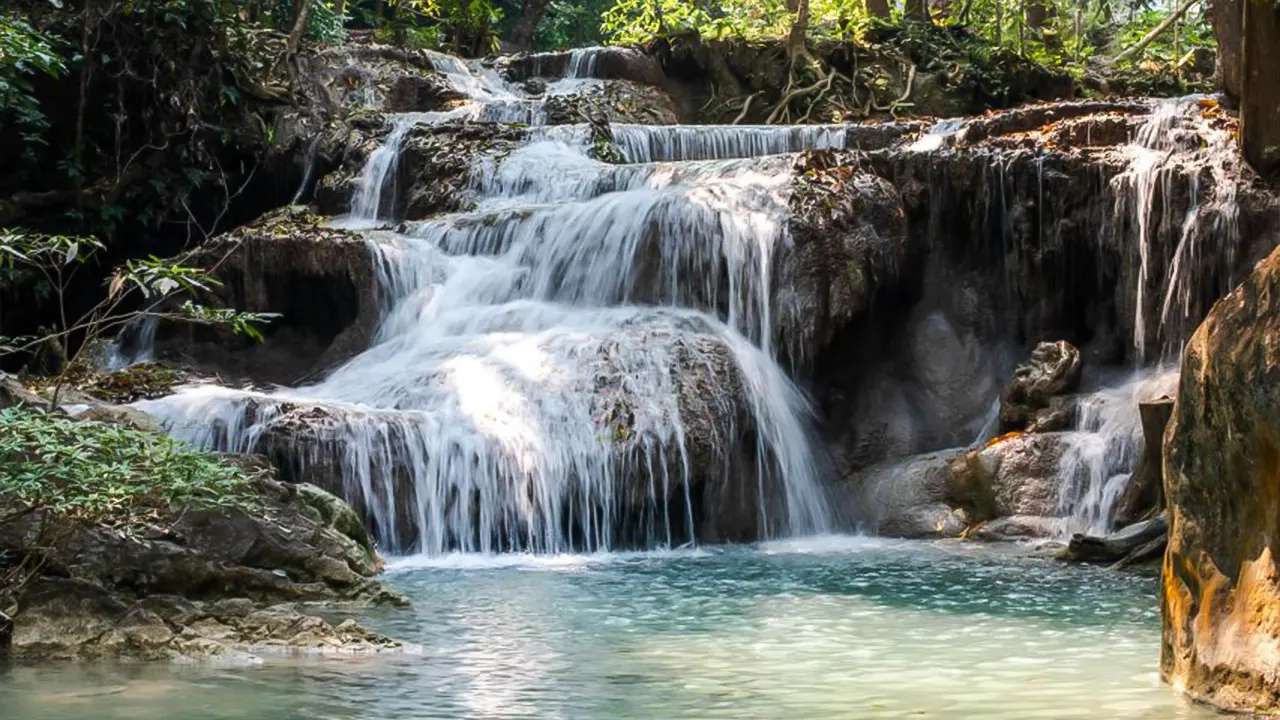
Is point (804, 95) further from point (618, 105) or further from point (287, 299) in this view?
point (287, 299)

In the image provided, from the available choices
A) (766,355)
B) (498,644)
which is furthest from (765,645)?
(766,355)

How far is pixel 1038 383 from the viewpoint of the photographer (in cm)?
1401

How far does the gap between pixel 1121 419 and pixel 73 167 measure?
39.1 feet

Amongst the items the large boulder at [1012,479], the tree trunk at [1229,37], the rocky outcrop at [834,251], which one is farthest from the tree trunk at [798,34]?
the large boulder at [1012,479]

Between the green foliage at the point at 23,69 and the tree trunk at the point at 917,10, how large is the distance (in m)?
13.5

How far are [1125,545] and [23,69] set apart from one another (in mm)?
11310

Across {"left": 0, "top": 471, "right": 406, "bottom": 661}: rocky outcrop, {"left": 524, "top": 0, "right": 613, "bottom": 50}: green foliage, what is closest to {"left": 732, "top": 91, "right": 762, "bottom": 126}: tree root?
{"left": 524, "top": 0, "right": 613, "bottom": 50}: green foliage

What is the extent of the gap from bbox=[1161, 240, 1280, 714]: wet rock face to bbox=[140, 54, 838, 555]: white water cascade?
24.3 feet

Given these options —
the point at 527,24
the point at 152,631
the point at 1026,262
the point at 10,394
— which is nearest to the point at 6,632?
the point at 152,631

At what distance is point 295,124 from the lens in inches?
774

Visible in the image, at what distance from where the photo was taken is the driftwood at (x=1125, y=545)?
1045 cm

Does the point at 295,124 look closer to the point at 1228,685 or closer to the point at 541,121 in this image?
the point at 541,121

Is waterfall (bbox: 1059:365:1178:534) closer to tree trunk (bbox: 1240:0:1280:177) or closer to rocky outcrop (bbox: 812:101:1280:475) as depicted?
rocky outcrop (bbox: 812:101:1280:475)

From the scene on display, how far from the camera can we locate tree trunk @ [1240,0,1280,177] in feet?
32.1
